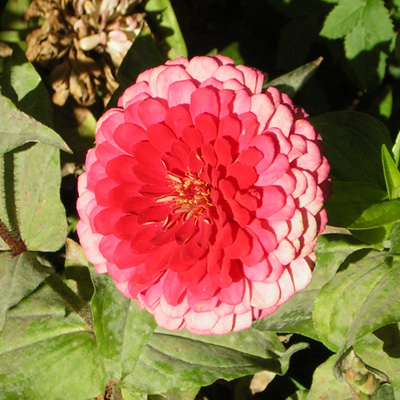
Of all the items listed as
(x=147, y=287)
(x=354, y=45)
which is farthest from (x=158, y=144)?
(x=354, y=45)

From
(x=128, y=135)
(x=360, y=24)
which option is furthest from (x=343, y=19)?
(x=128, y=135)

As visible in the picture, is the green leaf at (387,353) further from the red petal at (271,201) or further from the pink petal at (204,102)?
the pink petal at (204,102)

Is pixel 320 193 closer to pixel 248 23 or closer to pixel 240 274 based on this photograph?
pixel 240 274

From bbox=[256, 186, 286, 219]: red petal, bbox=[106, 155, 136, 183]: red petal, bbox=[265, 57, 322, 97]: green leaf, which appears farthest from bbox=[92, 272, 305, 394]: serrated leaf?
bbox=[265, 57, 322, 97]: green leaf

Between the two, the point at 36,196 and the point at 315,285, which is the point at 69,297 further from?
the point at 315,285

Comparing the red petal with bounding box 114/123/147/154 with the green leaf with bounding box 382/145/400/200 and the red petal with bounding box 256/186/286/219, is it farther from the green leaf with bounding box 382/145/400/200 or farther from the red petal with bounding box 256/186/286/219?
the green leaf with bounding box 382/145/400/200

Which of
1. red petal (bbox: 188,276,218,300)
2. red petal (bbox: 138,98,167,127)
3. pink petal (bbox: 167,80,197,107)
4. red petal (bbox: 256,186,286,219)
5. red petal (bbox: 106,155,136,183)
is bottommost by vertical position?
red petal (bbox: 188,276,218,300)

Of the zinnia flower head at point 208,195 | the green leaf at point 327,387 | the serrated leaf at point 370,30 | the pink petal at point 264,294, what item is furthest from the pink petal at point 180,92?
the green leaf at point 327,387
